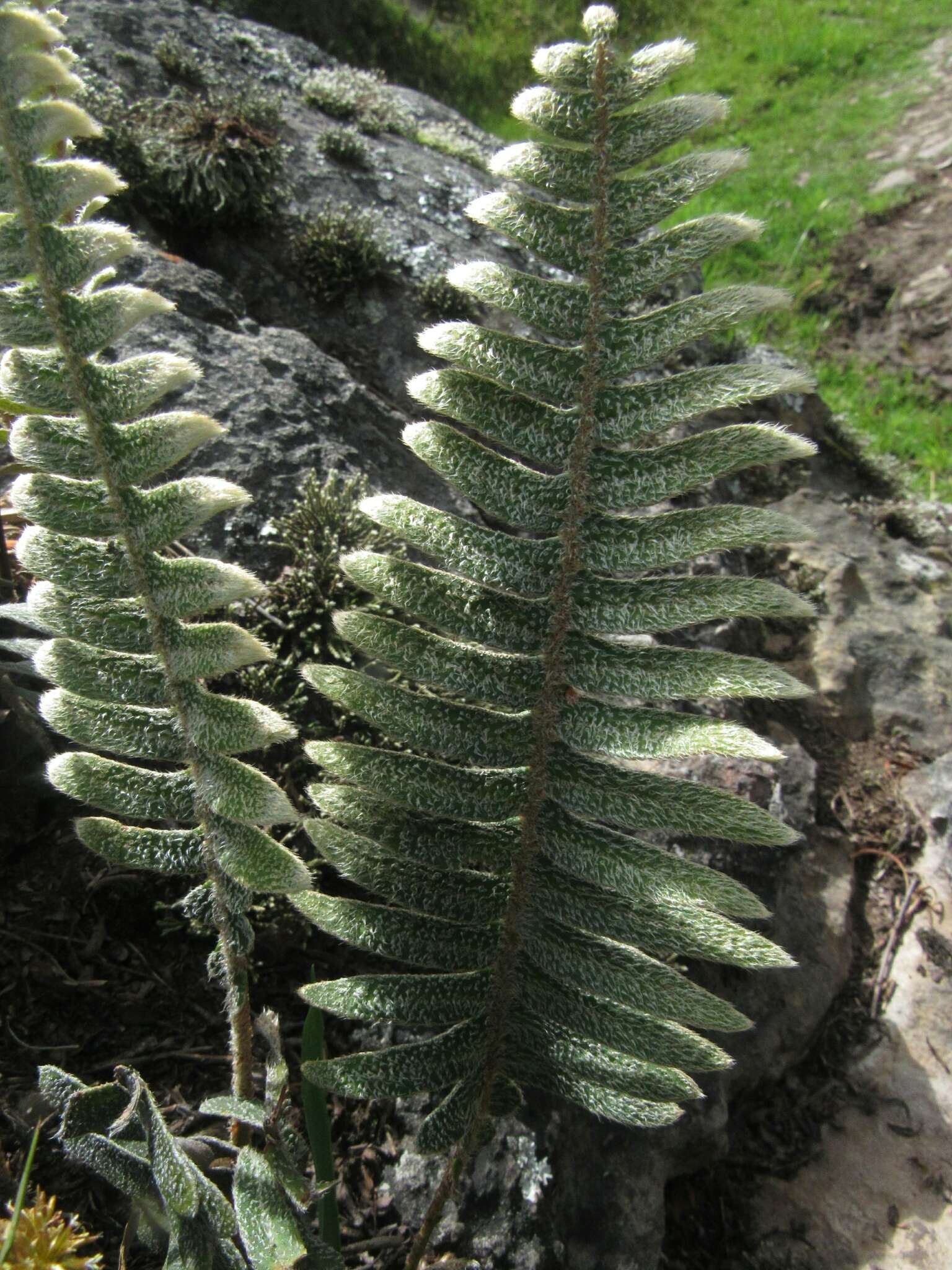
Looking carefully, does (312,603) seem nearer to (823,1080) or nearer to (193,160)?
(823,1080)

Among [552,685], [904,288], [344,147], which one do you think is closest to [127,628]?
[552,685]

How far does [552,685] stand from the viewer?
1582 millimetres

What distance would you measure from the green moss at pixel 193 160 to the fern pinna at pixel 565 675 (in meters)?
3.22

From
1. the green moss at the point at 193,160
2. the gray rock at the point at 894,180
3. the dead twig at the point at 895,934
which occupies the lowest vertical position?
the dead twig at the point at 895,934

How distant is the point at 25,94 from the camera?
1.26m

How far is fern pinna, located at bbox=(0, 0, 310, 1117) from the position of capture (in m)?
1.29

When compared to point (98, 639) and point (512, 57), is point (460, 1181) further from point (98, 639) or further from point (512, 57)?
point (512, 57)

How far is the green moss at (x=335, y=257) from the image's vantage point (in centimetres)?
420

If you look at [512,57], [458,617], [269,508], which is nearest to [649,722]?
[458,617]

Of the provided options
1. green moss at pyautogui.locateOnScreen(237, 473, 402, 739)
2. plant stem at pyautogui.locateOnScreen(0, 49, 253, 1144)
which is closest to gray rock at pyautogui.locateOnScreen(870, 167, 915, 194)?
green moss at pyautogui.locateOnScreen(237, 473, 402, 739)

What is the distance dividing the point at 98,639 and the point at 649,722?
36.8 inches

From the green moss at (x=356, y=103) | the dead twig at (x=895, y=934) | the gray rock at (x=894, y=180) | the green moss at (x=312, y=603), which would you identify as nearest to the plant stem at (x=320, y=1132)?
the green moss at (x=312, y=603)

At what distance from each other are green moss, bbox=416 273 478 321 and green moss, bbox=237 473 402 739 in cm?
175

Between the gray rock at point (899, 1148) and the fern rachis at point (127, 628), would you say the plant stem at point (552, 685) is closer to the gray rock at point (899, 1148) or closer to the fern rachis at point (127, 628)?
the fern rachis at point (127, 628)
